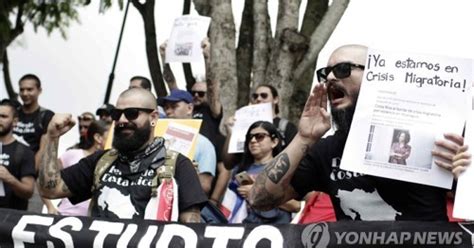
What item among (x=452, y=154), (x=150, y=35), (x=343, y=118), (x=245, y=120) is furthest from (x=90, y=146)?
(x=150, y=35)

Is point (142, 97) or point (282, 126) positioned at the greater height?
point (142, 97)

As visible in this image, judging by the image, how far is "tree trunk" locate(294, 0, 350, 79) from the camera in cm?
1104

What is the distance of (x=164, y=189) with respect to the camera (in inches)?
217

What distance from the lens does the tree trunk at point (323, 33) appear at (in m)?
11.0

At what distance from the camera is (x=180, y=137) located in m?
7.26

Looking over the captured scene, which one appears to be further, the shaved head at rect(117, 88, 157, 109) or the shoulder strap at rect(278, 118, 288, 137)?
the shoulder strap at rect(278, 118, 288, 137)

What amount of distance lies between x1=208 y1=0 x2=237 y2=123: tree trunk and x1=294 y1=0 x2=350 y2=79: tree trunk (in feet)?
2.34

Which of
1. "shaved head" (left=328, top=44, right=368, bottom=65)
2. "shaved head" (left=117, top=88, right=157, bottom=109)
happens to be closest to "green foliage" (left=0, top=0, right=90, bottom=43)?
"shaved head" (left=117, top=88, right=157, bottom=109)

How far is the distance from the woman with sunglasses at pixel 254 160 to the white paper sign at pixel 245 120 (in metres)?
0.34

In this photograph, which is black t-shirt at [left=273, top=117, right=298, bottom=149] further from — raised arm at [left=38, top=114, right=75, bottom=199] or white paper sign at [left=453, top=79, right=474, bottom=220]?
white paper sign at [left=453, top=79, right=474, bottom=220]

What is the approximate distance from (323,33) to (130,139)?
226 inches

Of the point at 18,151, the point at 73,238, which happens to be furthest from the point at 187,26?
the point at 73,238

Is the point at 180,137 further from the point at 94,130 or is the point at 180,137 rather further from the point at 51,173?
the point at 94,130

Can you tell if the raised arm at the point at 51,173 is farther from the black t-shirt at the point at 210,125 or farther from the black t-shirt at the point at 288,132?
the black t-shirt at the point at 210,125
